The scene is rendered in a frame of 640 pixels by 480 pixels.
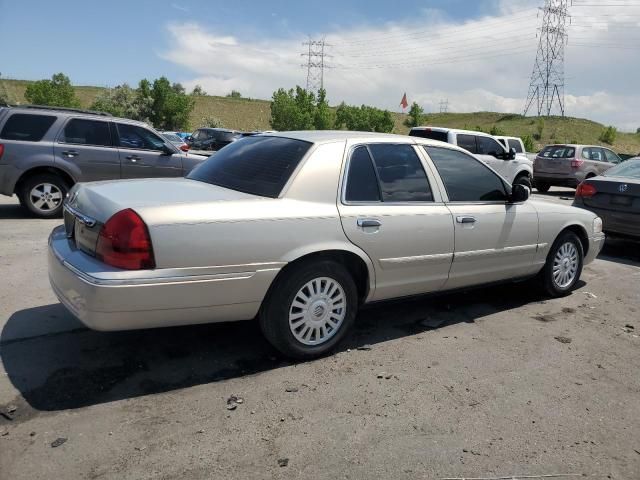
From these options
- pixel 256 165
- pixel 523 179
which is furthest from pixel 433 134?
pixel 256 165

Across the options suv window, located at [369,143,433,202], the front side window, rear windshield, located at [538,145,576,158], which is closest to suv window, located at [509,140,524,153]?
rear windshield, located at [538,145,576,158]

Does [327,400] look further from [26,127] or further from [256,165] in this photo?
[26,127]

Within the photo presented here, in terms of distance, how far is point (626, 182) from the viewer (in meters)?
7.72

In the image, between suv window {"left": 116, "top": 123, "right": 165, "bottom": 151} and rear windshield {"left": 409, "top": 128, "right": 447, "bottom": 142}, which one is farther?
rear windshield {"left": 409, "top": 128, "right": 447, "bottom": 142}

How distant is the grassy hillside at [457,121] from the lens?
222 feet

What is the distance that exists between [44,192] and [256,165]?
242 inches

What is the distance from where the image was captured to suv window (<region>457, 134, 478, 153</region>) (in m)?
13.8

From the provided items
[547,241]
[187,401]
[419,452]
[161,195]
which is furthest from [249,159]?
[547,241]

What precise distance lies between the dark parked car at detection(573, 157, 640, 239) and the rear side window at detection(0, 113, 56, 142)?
8387 mm

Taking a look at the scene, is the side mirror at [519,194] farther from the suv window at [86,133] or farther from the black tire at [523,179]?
the black tire at [523,179]

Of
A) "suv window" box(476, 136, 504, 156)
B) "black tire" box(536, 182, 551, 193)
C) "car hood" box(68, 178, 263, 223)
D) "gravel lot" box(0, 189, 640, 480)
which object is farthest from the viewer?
"black tire" box(536, 182, 551, 193)

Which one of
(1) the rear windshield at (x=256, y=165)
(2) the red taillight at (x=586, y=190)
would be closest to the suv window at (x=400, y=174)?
(1) the rear windshield at (x=256, y=165)

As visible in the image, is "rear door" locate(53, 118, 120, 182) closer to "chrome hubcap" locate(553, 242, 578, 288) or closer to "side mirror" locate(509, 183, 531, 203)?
"side mirror" locate(509, 183, 531, 203)

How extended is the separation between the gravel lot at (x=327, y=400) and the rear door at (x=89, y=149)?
4.49 metres
